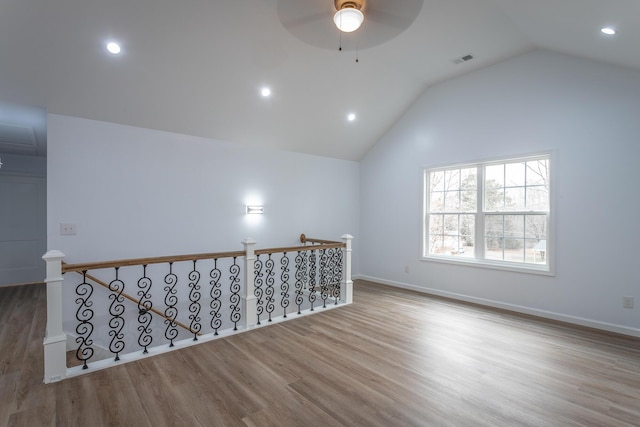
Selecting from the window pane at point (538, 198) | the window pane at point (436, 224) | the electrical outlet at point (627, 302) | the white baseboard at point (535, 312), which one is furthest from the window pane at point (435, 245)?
the electrical outlet at point (627, 302)

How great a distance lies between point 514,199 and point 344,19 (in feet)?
12.2

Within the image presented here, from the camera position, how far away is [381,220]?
6.38m

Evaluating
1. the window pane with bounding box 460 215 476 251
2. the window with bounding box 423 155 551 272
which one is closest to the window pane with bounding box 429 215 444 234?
the window with bounding box 423 155 551 272

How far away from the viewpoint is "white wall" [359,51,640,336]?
367 cm

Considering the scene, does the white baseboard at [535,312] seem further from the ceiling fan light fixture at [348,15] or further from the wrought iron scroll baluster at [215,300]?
the ceiling fan light fixture at [348,15]

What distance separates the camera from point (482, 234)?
16.3ft

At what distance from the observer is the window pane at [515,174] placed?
15.0 feet

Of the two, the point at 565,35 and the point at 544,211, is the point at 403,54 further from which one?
the point at 544,211

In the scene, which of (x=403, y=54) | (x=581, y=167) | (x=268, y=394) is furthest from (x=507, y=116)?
(x=268, y=394)

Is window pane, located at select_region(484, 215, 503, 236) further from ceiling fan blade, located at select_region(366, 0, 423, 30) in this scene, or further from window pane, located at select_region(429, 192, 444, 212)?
ceiling fan blade, located at select_region(366, 0, 423, 30)

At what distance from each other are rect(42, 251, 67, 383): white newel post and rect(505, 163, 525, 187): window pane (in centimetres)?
548

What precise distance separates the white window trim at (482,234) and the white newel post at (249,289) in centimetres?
322

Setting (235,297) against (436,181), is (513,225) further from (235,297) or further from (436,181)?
(235,297)

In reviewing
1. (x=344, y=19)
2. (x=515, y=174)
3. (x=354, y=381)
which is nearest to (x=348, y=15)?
(x=344, y=19)
